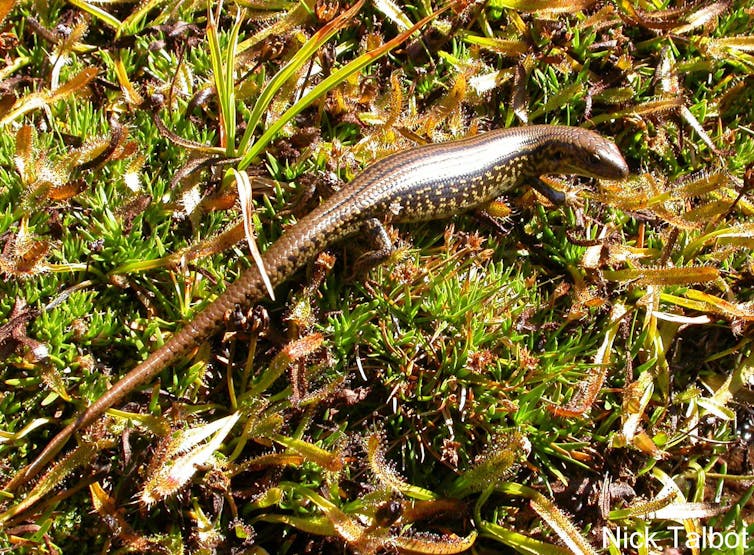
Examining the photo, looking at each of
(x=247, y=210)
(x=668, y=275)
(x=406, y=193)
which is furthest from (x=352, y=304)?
(x=668, y=275)

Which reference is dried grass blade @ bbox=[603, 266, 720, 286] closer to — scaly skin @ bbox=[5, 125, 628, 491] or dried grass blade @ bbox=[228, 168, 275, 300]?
scaly skin @ bbox=[5, 125, 628, 491]

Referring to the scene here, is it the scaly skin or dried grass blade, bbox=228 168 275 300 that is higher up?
dried grass blade, bbox=228 168 275 300

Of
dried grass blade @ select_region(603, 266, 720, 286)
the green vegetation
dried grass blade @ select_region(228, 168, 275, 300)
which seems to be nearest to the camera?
dried grass blade @ select_region(228, 168, 275, 300)

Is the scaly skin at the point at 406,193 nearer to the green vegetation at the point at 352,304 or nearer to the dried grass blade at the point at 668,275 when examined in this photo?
the green vegetation at the point at 352,304

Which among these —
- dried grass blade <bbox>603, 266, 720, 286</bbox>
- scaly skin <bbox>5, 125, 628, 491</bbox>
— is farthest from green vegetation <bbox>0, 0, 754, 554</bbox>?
scaly skin <bbox>5, 125, 628, 491</bbox>

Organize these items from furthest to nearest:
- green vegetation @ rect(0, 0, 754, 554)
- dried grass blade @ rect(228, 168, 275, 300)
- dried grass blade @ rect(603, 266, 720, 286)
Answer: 1. dried grass blade @ rect(603, 266, 720, 286)
2. green vegetation @ rect(0, 0, 754, 554)
3. dried grass blade @ rect(228, 168, 275, 300)

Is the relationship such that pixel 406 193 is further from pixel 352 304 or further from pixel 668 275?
pixel 668 275

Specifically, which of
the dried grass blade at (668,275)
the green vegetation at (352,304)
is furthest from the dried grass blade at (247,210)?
the dried grass blade at (668,275)
